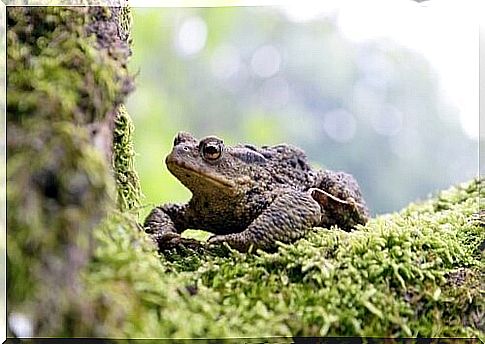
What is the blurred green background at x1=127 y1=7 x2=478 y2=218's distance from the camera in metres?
4.84

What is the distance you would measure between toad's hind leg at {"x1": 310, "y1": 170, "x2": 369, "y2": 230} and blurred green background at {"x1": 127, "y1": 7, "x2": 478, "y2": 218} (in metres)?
3.08

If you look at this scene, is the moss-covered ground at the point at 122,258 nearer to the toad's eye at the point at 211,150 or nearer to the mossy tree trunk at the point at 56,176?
the mossy tree trunk at the point at 56,176

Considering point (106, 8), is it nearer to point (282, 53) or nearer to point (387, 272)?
point (387, 272)

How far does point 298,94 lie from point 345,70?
0.48 metres

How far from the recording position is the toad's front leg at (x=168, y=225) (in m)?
1.47

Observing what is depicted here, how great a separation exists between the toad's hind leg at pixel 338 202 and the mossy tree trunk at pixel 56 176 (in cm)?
74

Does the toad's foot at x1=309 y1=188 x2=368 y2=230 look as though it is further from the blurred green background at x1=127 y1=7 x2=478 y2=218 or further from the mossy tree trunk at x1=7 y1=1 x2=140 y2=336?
the blurred green background at x1=127 y1=7 x2=478 y2=218

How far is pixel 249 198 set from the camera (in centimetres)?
154

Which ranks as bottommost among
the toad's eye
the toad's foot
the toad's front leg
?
the toad's front leg

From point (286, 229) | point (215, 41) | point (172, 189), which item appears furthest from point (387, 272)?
point (215, 41)

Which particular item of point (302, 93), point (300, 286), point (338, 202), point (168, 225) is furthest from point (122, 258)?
point (302, 93)

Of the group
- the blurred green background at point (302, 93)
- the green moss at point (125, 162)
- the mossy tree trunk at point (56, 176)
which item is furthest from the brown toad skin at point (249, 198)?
the blurred green background at point (302, 93)

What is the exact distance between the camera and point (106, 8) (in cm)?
126

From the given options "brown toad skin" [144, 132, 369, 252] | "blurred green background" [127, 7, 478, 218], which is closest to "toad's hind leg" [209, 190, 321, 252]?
"brown toad skin" [144, 132, 369, 252]
